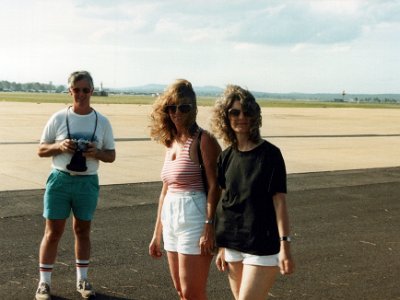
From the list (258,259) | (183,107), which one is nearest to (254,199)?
(258,259)

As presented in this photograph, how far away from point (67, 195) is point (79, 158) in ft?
1.14

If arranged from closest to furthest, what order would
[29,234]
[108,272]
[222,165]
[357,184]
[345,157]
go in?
[222,165] < [108,272] < [29,234] < [357,184] < [345,157]

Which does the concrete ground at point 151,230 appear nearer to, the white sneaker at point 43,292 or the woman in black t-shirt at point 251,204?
the white sneaker at point 43,292

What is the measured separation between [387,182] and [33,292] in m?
9.30

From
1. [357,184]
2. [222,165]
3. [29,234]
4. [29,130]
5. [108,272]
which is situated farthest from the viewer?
[29,130]

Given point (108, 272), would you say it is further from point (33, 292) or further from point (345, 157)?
point (345, 157)

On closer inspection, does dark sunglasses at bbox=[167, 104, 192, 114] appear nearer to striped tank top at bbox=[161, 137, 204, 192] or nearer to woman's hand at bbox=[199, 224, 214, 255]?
striped tank top at bbox=[161, 137, 204, 192]

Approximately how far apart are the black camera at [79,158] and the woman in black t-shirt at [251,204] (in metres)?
1.72

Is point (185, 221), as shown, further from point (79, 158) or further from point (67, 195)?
point (67, 195)

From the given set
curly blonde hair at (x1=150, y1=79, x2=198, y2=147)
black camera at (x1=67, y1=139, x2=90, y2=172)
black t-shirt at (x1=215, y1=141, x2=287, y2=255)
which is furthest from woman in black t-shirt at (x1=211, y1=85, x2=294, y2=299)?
black camera at (x1=67, y1=139, x2=90, y2=172)

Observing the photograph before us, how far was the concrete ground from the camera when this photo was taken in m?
5.89

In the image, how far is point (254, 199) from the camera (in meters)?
3.66

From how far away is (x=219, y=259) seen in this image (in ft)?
12.8

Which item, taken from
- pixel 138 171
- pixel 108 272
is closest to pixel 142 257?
pixel 108 272
